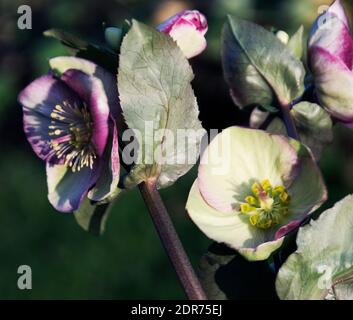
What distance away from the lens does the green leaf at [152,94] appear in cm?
62

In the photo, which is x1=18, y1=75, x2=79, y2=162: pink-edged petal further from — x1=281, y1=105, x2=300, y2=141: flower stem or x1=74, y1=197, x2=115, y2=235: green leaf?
x1=281, y1=105, x2=300, y2=141: flower stem

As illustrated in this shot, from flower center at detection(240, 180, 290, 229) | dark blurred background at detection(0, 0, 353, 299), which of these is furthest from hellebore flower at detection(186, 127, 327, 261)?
dark blurred background at detection(0, 0, 353, 299)

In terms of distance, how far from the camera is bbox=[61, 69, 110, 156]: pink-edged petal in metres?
0.64

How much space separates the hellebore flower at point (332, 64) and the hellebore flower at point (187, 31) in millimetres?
99

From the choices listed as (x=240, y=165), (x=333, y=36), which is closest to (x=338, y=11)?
(x=333, y=36)

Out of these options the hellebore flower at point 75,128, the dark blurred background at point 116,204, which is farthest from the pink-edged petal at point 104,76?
the dark blurred background at point 116,204

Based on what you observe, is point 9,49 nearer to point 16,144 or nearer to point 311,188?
point 16,144

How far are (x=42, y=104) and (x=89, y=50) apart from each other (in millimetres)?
90

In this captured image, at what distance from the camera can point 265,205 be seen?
0.69m

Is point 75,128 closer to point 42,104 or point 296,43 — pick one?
point 42,104

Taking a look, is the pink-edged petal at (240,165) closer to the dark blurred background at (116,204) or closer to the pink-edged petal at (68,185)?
the pink-edged petal at (68,185)
